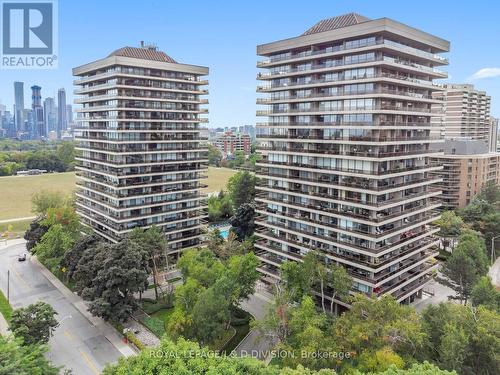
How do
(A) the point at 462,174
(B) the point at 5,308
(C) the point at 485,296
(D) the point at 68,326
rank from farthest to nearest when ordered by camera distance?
(A) the point at 462,174
(B) the point at 5,308
(D) the point at 68,326
(C) the point at 485,296

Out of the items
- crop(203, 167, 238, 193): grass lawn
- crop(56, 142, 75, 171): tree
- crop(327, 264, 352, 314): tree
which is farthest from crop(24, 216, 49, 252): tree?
crop(56, 142, 75, 171): tree

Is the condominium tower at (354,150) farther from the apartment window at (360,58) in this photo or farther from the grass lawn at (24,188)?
the grass lawn at (24,188)

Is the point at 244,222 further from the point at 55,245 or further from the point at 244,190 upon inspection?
the point at 55,245

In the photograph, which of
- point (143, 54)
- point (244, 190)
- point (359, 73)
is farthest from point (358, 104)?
point (244, 190)

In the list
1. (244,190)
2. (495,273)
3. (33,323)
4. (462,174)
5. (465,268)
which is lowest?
(495,273)

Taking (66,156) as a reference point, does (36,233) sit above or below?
below

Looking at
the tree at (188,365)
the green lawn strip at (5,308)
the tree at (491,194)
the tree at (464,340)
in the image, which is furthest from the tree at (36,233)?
the tree at (491,194)

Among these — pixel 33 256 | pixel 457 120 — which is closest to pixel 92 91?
pixel 33 256
